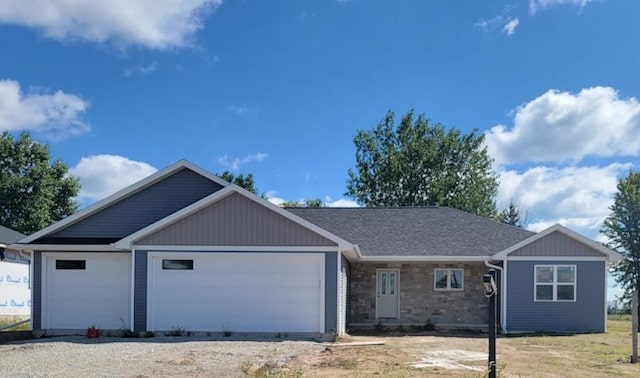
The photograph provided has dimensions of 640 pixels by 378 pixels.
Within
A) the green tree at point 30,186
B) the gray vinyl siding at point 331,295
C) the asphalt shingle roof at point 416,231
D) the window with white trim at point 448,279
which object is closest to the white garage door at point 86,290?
the gray vinyl siding at point 331,295

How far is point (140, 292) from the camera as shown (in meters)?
15.6

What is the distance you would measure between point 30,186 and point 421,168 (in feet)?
85.3

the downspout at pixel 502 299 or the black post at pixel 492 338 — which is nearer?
the black post at pixel 492 338

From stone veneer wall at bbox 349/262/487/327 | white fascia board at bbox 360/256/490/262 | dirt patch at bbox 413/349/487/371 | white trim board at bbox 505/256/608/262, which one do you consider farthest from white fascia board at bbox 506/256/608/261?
dirt patch at bbox 413/349/487/371

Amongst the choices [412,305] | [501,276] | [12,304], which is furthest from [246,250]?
[12,304]

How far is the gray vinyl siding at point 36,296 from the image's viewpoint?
1630cm

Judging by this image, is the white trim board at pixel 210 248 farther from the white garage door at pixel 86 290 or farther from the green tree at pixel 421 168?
the green tree at pixel 421 168

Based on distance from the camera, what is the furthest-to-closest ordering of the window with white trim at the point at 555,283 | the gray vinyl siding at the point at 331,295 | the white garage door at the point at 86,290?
the window with white trim at the point at 555,283 → the white garage door at the point at 86,290 → the gray vinyl siding at the point at 331,295

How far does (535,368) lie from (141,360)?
706cm

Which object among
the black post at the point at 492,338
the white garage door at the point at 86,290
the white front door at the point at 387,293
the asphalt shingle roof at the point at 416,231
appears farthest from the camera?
the white front door at the point at 387,293

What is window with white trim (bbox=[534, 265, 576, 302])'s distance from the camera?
60.8ft

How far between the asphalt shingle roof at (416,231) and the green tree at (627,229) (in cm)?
1627

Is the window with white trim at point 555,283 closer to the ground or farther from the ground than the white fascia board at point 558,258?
closer to the ground

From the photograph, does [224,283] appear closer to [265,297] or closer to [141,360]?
[265,297]
